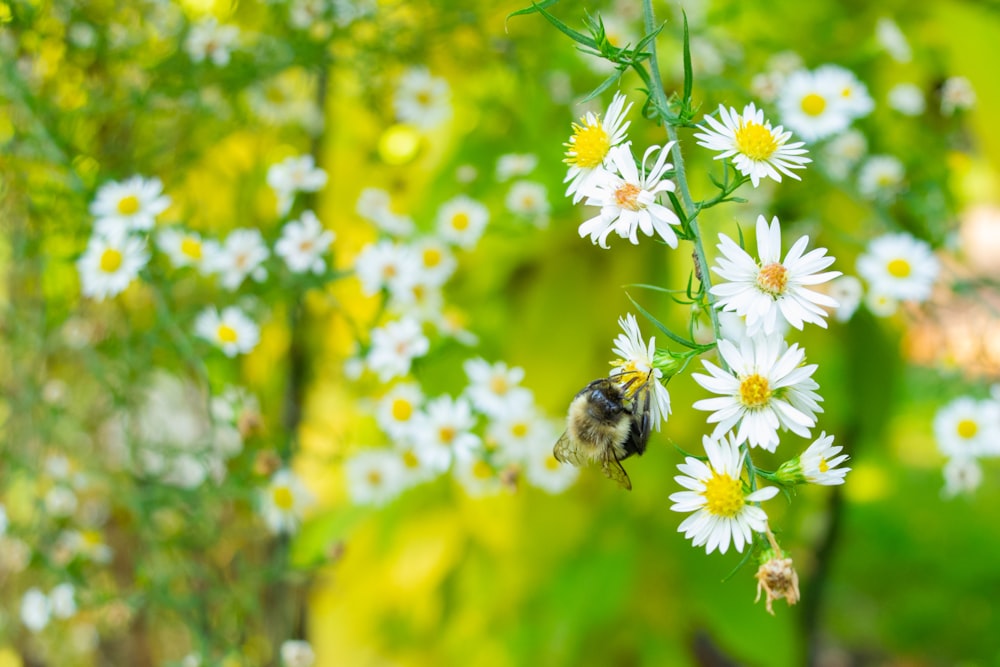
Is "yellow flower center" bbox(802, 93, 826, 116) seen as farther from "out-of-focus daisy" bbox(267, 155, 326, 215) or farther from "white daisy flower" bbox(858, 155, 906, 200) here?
"out-of-focus daisy" bbox(267, 155, 326, 215)

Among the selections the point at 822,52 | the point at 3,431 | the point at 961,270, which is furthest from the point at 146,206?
the point at 961,270

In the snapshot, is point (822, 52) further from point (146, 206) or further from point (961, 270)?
point (146, 206)

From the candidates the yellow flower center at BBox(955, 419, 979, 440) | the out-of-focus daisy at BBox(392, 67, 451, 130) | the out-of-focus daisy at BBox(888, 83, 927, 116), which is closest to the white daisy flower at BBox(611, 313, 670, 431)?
the yellow flower center at BBox(955, 419, 979, 440)

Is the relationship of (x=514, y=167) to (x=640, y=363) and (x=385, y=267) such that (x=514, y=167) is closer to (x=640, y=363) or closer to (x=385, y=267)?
(x=385, y=267)

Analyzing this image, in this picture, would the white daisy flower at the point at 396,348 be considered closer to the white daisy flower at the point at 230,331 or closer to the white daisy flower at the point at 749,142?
the white daisy flower at the point at 230,331

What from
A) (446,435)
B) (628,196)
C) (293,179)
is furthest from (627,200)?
(293,179)

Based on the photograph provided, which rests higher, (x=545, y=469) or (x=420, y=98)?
(x=420, y=98)

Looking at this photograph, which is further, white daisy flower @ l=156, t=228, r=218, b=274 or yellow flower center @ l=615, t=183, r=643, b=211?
white daisy flower @ l=156, t=228, r=218, b=274
